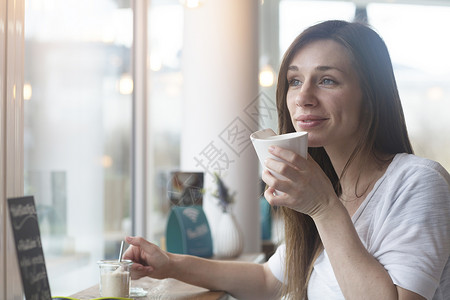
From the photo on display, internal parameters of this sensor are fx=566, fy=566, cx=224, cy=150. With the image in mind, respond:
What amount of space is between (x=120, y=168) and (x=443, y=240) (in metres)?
1.98

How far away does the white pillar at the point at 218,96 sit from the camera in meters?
2.78

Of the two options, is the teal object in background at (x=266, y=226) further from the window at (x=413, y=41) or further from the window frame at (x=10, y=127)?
the window frame at (x=10, y=127)

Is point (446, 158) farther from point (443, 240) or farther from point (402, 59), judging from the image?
point (443, 240)

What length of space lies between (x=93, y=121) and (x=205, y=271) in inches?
45.7

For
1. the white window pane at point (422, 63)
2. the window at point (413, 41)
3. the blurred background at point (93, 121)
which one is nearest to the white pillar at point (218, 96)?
the blurred background at point (93, 121)

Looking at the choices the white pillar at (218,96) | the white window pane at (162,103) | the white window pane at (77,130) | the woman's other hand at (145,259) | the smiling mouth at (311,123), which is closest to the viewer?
the smiling mouth at (311,123)

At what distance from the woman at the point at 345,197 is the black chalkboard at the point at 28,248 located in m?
0.45

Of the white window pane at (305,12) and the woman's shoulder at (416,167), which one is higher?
the white window pane at (305,12)

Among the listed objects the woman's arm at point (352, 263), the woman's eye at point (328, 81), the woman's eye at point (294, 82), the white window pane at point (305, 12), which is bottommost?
the woman's arm at point (352, 263)

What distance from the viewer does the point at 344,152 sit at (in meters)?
1.43

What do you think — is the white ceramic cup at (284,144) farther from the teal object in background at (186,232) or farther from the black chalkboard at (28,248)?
the teal object in background at (186,232)

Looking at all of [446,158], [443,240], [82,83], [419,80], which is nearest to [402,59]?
[419,80]

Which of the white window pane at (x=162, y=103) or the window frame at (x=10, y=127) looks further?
the white window pane at (x=162, y=103)

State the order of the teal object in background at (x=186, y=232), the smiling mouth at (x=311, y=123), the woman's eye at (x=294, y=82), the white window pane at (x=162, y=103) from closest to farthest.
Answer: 1. the smiling mouth at (x=311, y=123)
2. the woman's eye at (x=294, y=82)
3. the teal object in background at (x=186, y=232)
4. the white window pane at (x=162, y=103)
